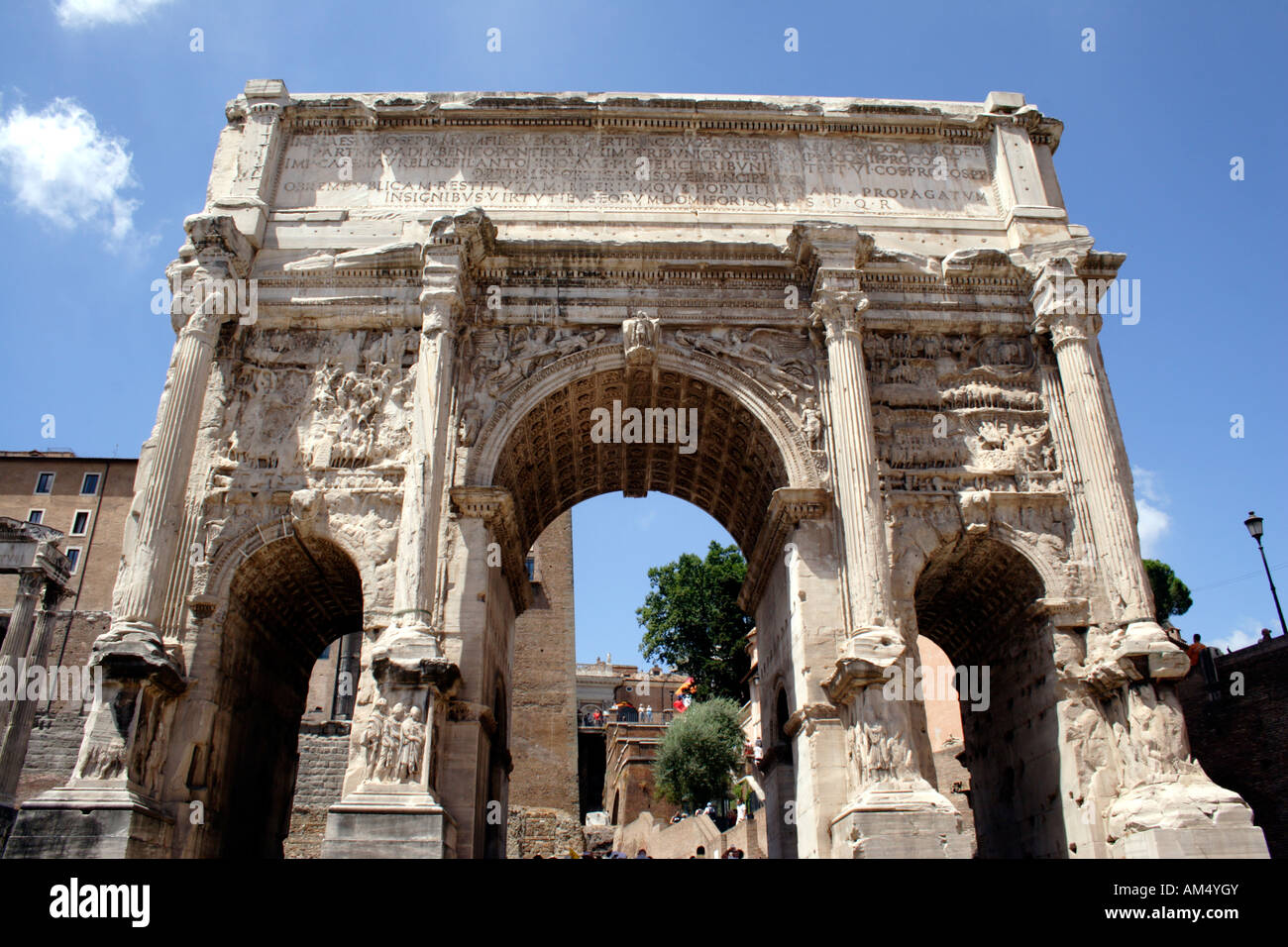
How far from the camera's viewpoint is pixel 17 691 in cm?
2244

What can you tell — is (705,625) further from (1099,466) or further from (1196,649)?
(1099,466)

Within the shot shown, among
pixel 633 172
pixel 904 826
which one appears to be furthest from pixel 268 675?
pixel 633 172

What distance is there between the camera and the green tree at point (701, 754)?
34812 mm

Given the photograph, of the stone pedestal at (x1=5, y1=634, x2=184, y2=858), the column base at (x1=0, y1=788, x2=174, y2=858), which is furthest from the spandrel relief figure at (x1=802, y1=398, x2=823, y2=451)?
the column base at (x1=0, y1=788, x2=174, y2=858)

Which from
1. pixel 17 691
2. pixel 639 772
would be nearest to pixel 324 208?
pixel 17 691

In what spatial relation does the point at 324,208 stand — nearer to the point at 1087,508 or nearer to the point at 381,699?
the point at 381,699

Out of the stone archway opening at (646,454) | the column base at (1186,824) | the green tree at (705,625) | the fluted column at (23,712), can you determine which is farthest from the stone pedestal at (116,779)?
the green tree at (705,625)

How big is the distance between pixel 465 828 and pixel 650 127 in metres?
11.0

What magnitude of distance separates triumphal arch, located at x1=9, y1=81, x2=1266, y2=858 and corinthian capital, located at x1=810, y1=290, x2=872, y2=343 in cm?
5

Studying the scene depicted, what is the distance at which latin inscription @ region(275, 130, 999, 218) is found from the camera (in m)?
15.1

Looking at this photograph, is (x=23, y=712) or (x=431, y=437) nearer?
(x=431, y=437)

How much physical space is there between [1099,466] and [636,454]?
23.5 feet

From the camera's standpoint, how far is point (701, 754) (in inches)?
1372

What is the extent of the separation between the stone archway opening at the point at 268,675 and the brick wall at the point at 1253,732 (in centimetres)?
1533
